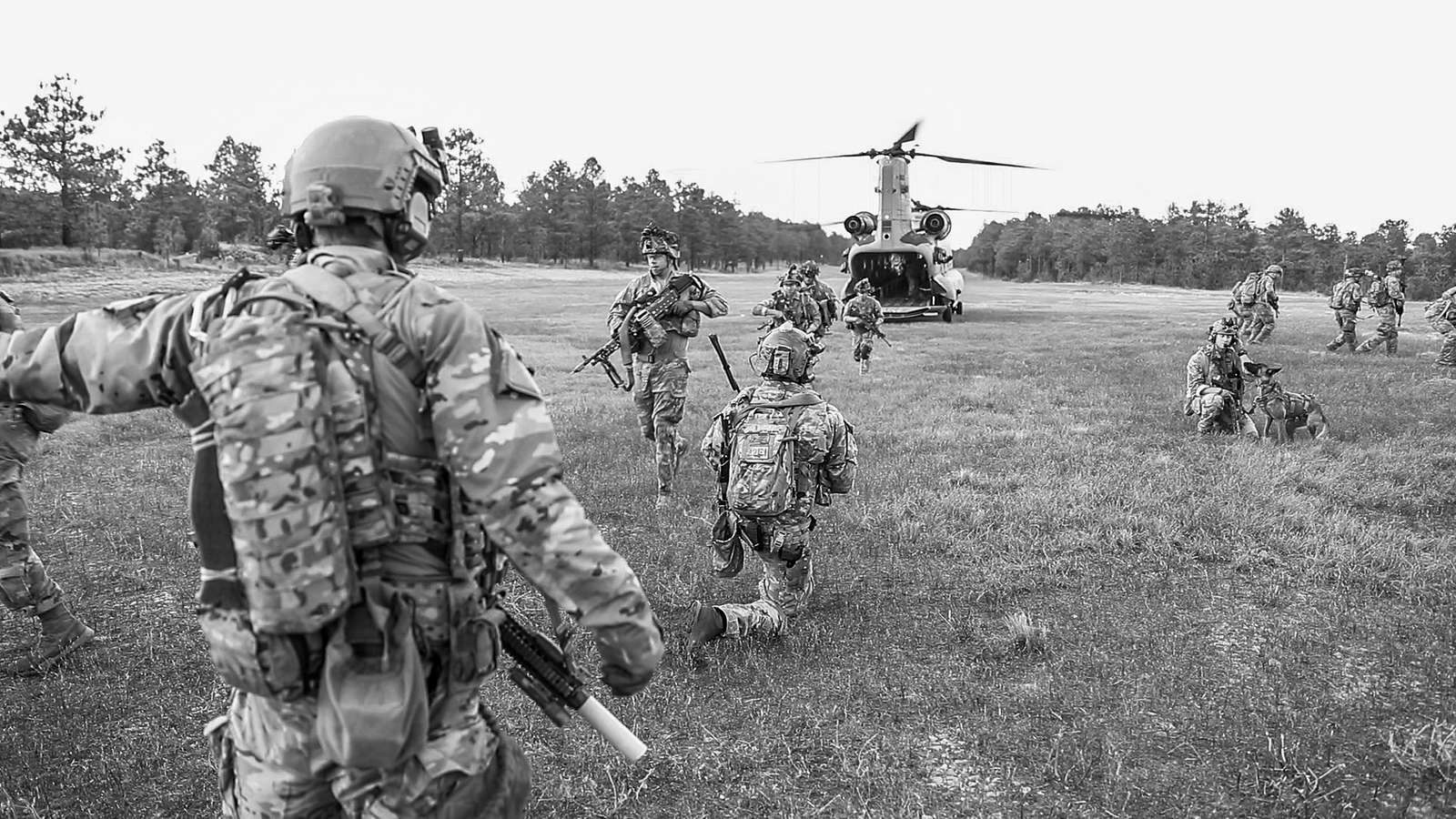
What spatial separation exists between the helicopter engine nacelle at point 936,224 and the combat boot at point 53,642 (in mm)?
26709

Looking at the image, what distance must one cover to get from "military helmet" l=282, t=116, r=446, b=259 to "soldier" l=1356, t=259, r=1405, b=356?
2192 cm

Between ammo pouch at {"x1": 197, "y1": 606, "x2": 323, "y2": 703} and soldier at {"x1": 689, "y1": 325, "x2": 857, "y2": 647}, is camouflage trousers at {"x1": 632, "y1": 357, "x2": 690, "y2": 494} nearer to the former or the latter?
soldier at {"x1": 689, "y1": 325, "x2": 857, "y2": 647}

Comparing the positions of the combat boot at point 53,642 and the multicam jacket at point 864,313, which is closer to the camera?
the combat boot at point 53,642

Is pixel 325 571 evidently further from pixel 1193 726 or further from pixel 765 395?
pixel 1193 726

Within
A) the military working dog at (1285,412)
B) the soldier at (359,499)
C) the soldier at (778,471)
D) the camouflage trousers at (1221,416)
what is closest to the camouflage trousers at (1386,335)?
the military working dog at (1285,412)

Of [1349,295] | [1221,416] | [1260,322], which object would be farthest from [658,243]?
[1349,295]

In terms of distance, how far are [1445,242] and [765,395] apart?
6862 cm

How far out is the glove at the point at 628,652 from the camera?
210cm

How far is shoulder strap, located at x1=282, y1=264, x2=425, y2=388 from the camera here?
2.12 meters

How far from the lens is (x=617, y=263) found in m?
80.3

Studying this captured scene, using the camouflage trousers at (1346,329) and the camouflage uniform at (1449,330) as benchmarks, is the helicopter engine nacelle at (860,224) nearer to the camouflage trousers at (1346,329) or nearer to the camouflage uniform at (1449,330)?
the camouflage trousers at (1346,329)

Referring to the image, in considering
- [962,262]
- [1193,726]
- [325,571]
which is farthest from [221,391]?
[962,262]

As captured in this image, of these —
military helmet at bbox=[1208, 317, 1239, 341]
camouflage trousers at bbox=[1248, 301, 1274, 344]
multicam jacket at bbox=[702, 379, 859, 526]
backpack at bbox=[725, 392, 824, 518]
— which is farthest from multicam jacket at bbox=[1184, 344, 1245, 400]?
camouflage trousers at bbox=[1248, 301, 1274, 344]

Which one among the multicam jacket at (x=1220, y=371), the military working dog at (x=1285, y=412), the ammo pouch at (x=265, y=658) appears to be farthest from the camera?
the multicam jacket at (x=1220, y=371)
